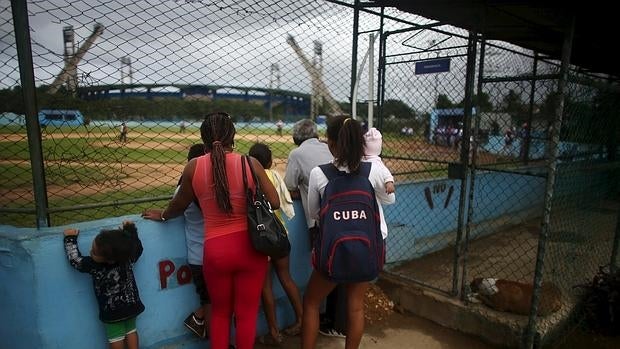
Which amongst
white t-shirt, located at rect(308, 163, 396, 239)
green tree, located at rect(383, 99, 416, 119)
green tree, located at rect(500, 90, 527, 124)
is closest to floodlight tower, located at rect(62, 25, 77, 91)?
white t-shirt, located at rect(308, 163, 396, 239)

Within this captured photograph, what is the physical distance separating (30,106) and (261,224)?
1328 mm

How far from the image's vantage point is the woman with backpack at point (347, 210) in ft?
7.04

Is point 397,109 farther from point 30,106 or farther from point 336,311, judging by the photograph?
point 30,106

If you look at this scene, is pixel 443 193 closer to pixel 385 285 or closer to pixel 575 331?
pixel 385 285

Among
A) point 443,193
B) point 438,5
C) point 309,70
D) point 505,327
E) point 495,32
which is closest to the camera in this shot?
point 505,327

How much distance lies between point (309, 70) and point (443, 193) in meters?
2.43

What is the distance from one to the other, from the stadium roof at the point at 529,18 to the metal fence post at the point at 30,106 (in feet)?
8.54

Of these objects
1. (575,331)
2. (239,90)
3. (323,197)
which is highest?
(239,90)

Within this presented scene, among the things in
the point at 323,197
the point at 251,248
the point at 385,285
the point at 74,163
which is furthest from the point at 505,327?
the point at 74,163

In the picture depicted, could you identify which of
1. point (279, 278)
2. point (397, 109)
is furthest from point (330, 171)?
point (397, 109)

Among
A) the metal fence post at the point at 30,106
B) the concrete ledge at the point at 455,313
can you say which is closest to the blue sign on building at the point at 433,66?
the concrete ledge at the point at 455,313

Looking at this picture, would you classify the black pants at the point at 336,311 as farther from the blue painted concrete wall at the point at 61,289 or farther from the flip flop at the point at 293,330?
the blue painted concrete wall at the point at 61,289

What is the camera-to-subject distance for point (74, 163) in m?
2.52

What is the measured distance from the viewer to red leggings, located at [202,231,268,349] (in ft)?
6.89
